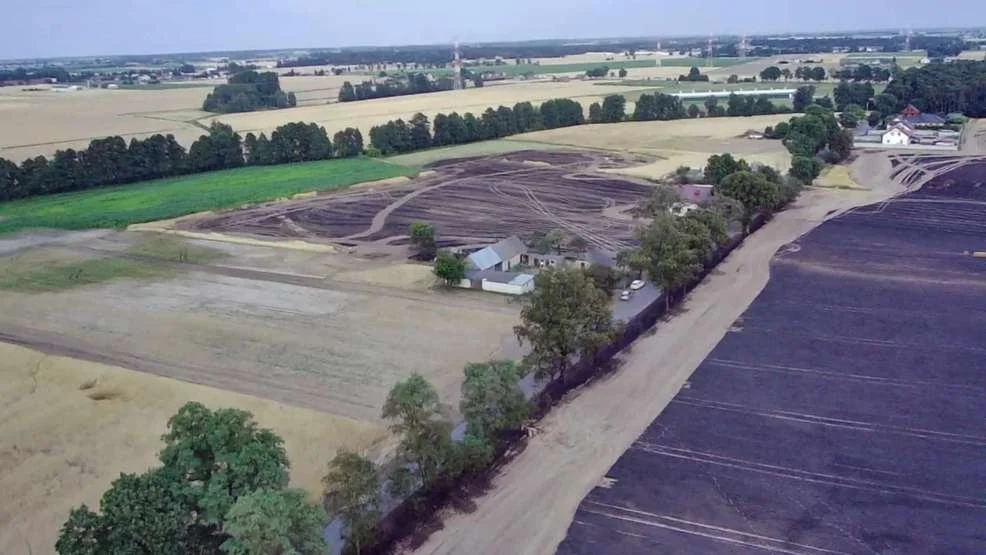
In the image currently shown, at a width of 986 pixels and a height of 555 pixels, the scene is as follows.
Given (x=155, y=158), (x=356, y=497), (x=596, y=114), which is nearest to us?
(x=356, y=497)

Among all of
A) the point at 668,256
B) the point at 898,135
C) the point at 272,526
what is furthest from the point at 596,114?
the point at 272,526

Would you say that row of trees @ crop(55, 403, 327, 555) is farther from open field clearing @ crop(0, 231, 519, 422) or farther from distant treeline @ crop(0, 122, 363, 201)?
distant treeline @ crop(0, 122, 363, 201)

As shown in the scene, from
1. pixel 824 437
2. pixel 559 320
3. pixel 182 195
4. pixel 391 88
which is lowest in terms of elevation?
pixel 824 437

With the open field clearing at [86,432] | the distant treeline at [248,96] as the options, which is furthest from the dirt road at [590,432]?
the distant treeline at [248,96]

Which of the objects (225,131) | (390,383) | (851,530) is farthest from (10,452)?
(225,131)

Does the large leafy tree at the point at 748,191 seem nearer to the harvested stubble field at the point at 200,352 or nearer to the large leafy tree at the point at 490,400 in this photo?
the harvested stubble field at the point at 200,352

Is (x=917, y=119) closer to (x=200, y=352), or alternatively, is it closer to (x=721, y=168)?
(x=721, y=168)

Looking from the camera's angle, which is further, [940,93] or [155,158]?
[940,93]

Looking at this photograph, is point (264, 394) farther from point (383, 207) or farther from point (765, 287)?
point (383, 207)
